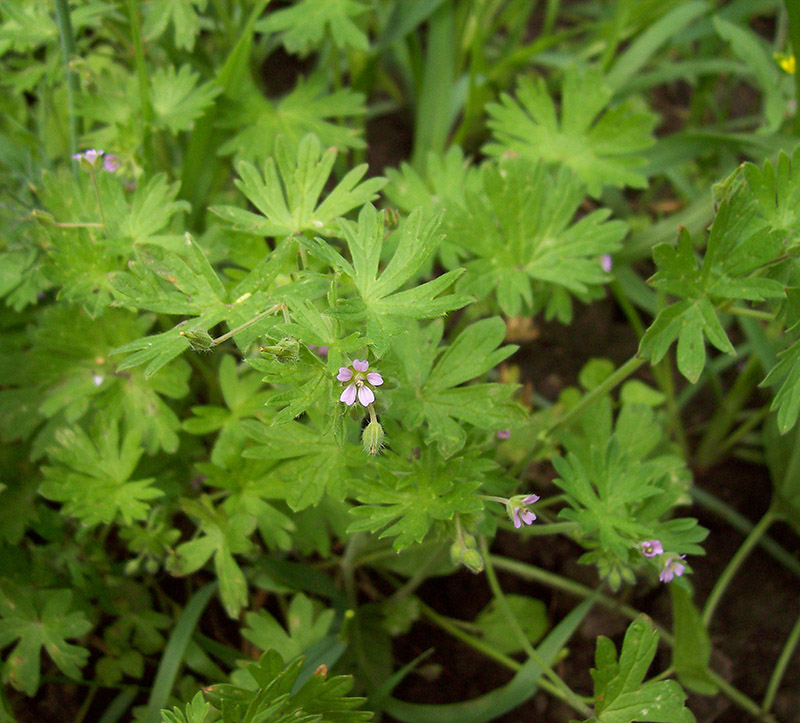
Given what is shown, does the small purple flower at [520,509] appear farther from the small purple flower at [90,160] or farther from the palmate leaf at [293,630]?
the small purple flower at [90,160]

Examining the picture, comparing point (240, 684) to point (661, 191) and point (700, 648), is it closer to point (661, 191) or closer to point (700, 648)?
point (700, 648)

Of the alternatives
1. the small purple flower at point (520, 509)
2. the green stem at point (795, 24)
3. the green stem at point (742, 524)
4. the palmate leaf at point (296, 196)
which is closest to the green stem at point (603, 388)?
the small purple flower at point (520, 509)

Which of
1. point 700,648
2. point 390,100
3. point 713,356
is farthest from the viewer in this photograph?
point 390,100

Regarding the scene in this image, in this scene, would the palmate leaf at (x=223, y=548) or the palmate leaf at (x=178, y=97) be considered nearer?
the palmate leaf at (x=223, y=548)

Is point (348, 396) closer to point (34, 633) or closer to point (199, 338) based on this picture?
point (199, 338)

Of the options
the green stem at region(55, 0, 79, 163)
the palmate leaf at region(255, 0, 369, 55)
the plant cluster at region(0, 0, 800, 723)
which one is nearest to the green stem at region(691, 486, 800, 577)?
the plant cluster at region(0, 0, 800, 723)

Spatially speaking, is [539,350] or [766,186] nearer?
[766,186]

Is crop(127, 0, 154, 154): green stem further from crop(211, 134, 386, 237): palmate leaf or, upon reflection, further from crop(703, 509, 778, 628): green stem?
crop(703, 509, 778, 628): green stem

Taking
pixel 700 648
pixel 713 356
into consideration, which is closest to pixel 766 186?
pixel 700 648
